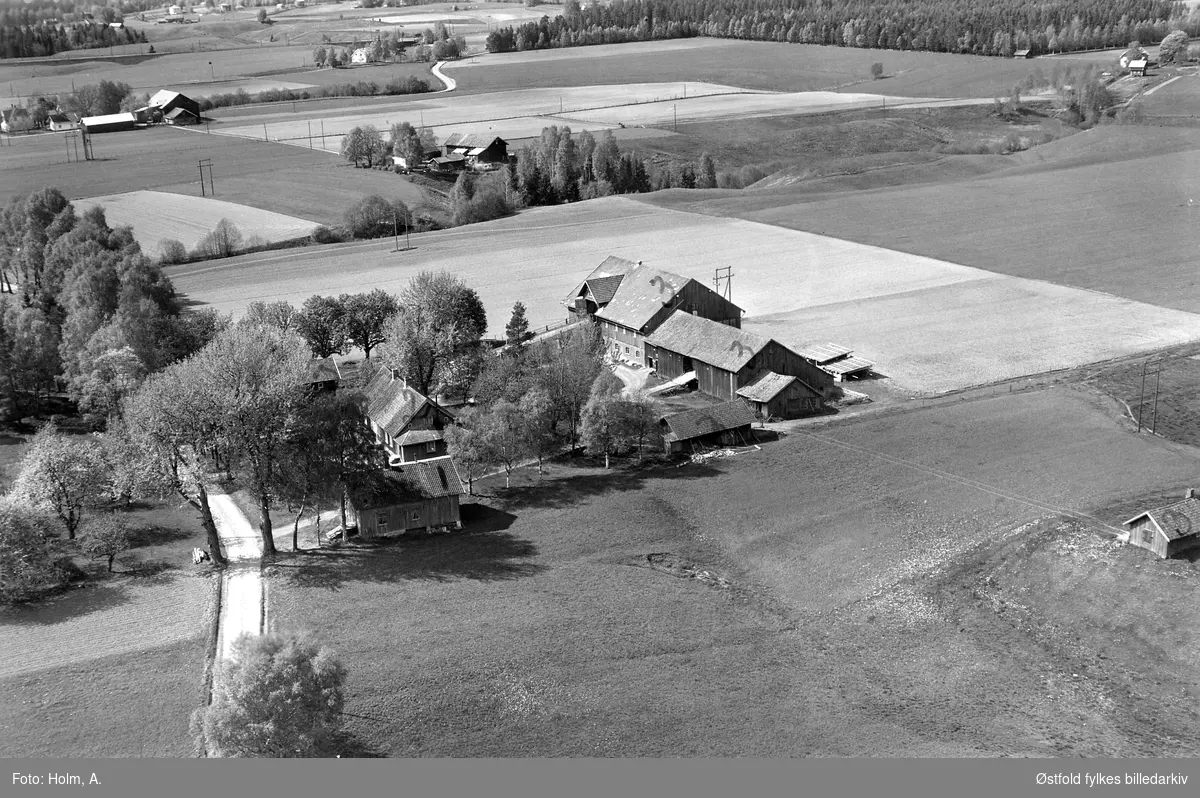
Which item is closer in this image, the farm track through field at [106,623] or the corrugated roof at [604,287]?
the farm track through field at [106,623]

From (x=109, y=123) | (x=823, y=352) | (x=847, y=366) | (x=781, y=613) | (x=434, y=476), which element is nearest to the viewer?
(x=781, y=613)

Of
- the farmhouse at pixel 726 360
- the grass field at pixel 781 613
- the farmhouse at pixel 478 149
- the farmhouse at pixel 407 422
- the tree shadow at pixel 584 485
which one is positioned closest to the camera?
the grass field at pixel 781 613

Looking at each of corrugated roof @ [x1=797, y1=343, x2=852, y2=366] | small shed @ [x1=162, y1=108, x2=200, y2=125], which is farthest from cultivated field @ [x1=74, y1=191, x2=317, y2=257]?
corrugated roof @ [x1=797, y1=343, x2=852, y2=366]

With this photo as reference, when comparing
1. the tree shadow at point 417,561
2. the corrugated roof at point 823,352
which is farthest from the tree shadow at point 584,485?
the corrugated roof at point 823,352

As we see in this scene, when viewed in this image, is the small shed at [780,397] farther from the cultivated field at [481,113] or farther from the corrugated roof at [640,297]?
the cultivated field at [481,113]

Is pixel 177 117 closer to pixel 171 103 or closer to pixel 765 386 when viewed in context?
pixel 171 103

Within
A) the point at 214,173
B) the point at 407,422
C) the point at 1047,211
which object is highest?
the point at 214,173

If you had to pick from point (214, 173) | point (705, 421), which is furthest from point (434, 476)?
point (214, 173)
